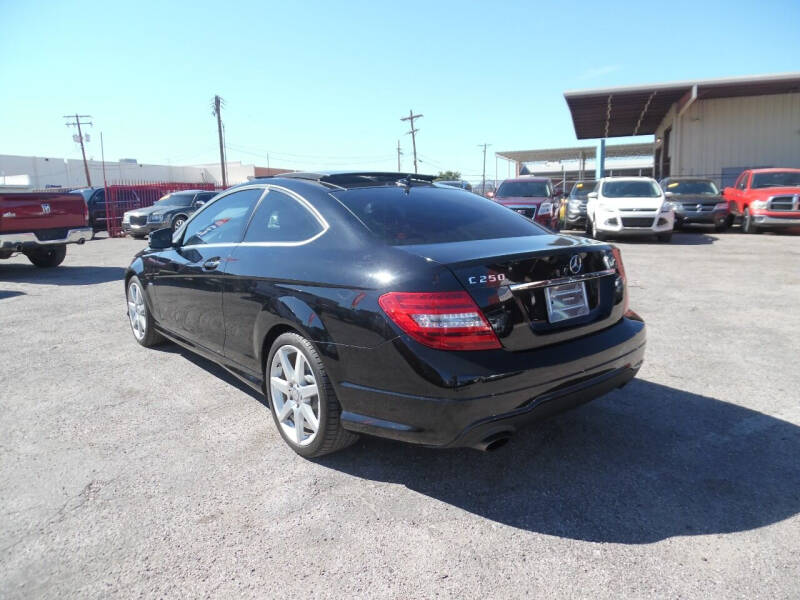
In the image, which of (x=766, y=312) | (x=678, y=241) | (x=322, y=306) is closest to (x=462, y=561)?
(x=322, y=306)

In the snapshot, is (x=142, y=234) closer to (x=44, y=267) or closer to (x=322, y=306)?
(x=44, y=267)

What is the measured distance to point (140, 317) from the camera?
525cm

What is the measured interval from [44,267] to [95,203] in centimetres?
1064

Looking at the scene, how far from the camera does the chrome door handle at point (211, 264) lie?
3.72 meters

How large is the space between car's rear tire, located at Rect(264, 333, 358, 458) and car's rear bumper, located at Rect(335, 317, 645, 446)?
116mm

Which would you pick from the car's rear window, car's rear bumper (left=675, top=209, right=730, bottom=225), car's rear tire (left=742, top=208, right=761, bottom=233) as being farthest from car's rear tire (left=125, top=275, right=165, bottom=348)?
car's rear tire (left=742, top=208, right=761, bottom=233)

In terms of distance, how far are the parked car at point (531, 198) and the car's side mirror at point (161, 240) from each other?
30.6 feet

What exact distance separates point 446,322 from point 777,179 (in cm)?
1690

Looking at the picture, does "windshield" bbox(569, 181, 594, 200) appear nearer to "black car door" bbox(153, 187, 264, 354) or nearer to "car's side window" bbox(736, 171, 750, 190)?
"car's side window" bbox(736, 171, 750, 190)

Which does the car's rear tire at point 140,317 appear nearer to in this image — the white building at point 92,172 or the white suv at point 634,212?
the white suv at point 634,212

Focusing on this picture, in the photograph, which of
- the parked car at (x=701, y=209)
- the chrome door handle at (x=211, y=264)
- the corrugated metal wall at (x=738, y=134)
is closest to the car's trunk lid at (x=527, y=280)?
the chrome door handle at (x=211, y=264)

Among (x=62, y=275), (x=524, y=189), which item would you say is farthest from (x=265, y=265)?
(x=524, y=189)

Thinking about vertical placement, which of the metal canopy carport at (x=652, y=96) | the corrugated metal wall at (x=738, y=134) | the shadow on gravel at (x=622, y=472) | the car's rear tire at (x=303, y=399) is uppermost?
the metal canopy carport at (x=652, y=96)

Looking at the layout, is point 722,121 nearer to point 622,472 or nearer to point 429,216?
point 429,216
